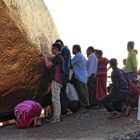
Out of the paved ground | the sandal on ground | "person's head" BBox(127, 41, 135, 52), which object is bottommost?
the paved ground

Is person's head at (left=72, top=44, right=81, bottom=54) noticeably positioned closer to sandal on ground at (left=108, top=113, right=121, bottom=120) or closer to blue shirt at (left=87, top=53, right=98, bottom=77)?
blue shirt at (left=87, top=53, right=98, bottom=77)

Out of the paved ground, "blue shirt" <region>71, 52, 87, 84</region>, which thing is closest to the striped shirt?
"blue shirt" <region>71, 52, 87, 84</region>

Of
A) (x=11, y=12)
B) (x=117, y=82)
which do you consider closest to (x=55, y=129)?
(x=117, y=82)

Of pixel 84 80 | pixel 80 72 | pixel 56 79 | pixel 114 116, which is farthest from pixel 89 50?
pixel 114 116

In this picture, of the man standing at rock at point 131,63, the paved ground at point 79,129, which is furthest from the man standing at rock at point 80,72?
the man standing at rock at point 131,63

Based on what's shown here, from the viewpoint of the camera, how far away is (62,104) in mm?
8891

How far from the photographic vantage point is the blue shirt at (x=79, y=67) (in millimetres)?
9414

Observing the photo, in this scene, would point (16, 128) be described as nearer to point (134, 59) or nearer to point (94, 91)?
point (94, 91)

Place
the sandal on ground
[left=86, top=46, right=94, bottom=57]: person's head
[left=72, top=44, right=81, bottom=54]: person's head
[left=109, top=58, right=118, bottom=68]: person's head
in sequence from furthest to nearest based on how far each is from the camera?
1. [left=86, top=46, right=94, bottom=57]: person's head
2. [left=72, top=44, right=81, bottom=54]: person's head
3. [left=109, top=58, right=118, bottom=68]: person's head
4. the sandal on ground

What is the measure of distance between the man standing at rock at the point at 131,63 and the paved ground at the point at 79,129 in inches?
46.3

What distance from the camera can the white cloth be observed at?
27.9ft

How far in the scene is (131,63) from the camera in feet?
31.9

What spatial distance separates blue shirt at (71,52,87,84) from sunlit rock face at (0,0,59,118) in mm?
687

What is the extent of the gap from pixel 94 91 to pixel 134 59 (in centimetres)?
112
